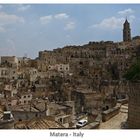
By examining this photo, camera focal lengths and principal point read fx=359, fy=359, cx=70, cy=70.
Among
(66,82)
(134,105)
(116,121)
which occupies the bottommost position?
(66,82)

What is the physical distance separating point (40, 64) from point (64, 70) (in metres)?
1.36

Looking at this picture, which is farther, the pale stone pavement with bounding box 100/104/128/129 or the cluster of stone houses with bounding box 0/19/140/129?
the cluster of stone houses with bounding box 0/19/140/129

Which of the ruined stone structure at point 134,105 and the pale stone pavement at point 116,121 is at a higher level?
the ruined stone structure at point 134,105

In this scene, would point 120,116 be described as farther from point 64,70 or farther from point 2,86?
point 64,70

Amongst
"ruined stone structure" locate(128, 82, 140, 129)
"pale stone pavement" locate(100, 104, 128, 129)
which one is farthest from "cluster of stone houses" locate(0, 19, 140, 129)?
"ruined stone structure" locate(128, 82, 140, 129)

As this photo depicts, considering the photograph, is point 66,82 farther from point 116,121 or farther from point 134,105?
point 134,105

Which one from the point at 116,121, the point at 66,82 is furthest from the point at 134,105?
the point at 66,82

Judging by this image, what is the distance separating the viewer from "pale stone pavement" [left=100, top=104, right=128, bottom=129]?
133 inches

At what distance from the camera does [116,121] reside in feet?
12.1

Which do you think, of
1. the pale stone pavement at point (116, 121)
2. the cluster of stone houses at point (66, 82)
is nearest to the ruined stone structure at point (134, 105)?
the pale stone pavement at point (116, 121)

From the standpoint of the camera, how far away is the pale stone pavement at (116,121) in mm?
3366

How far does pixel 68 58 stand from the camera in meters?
23.5

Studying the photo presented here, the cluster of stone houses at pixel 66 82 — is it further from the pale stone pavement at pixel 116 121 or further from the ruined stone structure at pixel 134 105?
the ruined stone structure at pixel 134 105

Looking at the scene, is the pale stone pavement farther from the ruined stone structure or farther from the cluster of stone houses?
the cluster of stone houses
